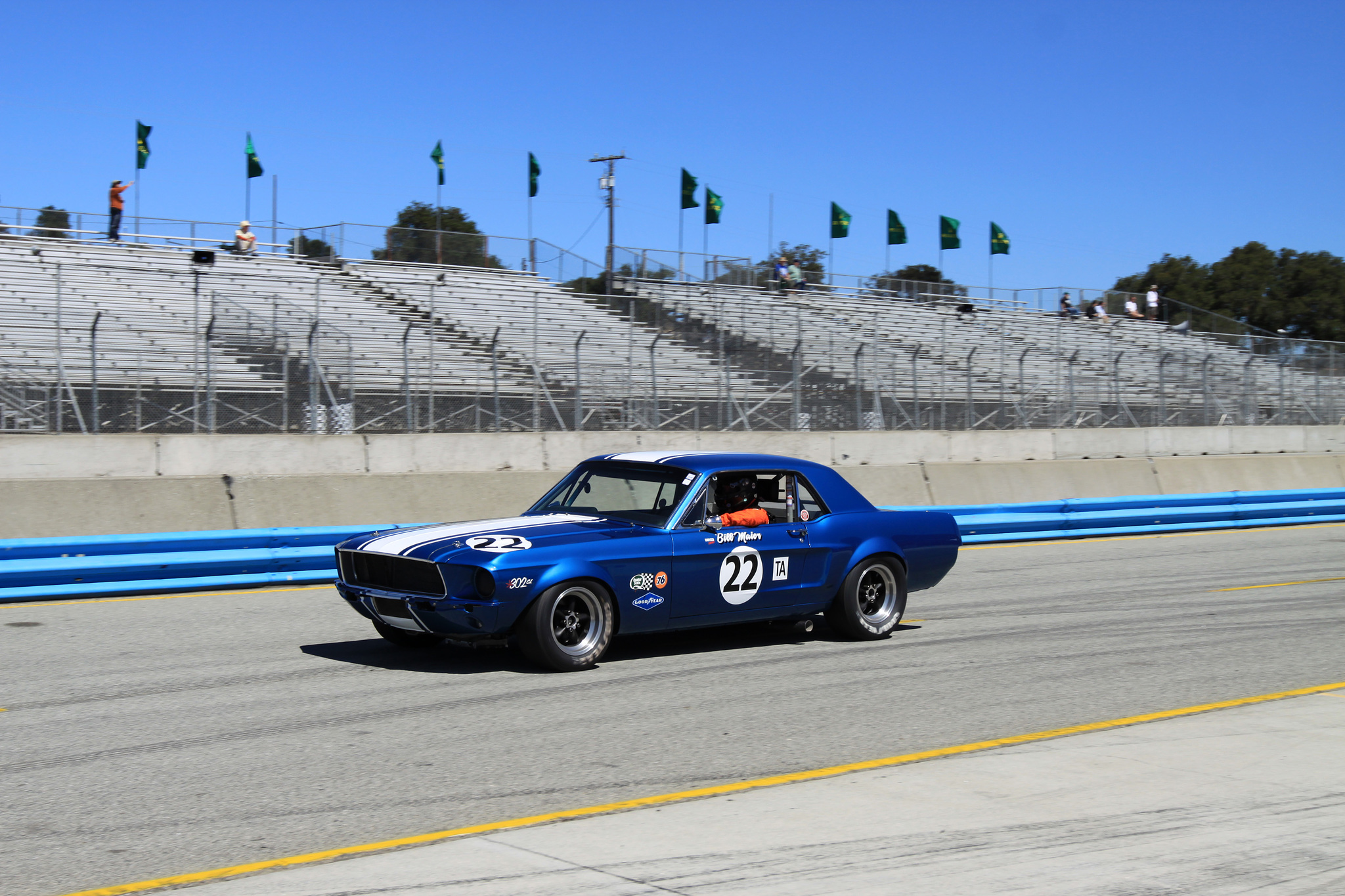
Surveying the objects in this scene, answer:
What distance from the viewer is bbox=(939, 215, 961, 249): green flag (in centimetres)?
5228

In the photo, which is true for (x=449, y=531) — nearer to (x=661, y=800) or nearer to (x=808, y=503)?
(x=808, y=503)

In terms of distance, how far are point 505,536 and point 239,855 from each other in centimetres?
359

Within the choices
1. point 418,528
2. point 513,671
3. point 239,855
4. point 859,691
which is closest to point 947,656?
point 859,691

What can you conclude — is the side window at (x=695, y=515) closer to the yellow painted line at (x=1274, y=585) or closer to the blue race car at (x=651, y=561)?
the blue race car at (x=651, y=561)

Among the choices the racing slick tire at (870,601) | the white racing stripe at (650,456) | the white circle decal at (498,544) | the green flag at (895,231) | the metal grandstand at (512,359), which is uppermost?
the green flag at (895,231)

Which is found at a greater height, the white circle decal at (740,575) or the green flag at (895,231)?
the green flag at (895,231)

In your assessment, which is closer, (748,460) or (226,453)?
(748,460)

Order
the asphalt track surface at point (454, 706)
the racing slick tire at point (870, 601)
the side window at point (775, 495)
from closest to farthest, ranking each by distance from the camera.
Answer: the asphalt track surface at point (454, 706), the side window at point (775, 495), the racing slick tire at point (870, 601)

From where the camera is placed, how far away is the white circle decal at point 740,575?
8906mm

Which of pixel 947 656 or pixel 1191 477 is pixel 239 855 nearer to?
pixel 947 656

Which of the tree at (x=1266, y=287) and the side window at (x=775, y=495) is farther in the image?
the tree at (x=1266, y=287)

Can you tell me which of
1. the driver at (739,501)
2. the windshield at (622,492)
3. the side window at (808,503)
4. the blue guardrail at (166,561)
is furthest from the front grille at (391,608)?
the blue guardrail at (166,561)

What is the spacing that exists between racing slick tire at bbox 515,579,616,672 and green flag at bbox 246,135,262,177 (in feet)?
120

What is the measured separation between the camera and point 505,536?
8156 mm
